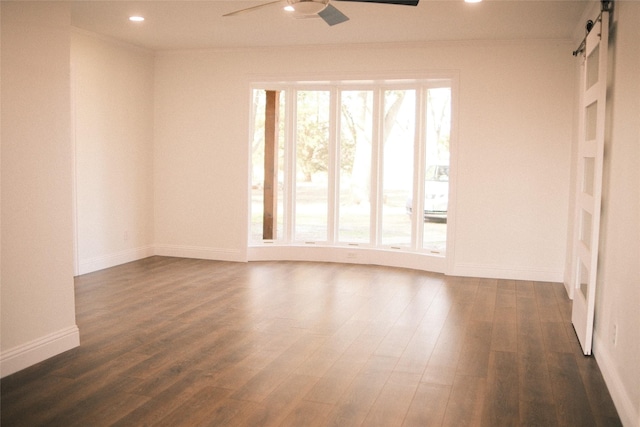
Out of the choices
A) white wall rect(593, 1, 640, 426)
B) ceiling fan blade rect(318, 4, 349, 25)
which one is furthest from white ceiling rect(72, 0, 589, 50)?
white wall rect(593, 1, 640, 426)

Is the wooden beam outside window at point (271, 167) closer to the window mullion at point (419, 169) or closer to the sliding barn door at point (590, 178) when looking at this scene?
the window mullion at point (419, 169)

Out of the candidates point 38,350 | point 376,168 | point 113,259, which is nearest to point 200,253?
point 113,259

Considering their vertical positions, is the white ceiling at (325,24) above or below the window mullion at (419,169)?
above

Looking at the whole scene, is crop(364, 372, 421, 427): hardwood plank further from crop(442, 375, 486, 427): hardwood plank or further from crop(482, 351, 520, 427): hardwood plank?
crop(482, 351, 520, 427): hardwood plank

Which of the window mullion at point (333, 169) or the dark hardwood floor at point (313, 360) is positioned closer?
the dark hardwood floor at point (313, 360)

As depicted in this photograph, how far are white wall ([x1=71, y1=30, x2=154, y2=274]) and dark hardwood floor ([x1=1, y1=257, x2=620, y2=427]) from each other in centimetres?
81

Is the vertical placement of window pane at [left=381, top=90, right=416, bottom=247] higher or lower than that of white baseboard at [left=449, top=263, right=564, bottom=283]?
Answer: higher

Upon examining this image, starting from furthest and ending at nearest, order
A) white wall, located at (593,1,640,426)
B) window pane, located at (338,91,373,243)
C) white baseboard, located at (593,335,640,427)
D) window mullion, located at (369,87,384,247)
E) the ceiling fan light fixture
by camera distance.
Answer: window pane, located at (338,91,373,243) → window mullion, located at (369,87,384,247) → the ceiling fan light fixture → white wall, located at (593,1,640,426) → white baseboard, located at (593,335,640,427)

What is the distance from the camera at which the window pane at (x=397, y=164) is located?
713 cm

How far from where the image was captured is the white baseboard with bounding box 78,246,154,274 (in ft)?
21.1

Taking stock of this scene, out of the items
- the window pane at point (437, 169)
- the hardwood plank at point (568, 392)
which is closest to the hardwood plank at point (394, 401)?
the hardwood plank at point (568, 392)

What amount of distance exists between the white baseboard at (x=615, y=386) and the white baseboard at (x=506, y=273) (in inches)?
100

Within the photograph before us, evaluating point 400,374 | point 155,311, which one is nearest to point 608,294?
point 400,374

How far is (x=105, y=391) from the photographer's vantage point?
323cm
